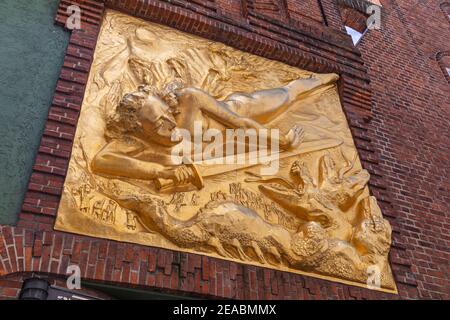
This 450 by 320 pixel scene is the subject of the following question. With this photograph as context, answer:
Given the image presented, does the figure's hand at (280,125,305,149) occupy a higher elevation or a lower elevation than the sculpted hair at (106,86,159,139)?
higher

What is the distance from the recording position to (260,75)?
5582 millimetres

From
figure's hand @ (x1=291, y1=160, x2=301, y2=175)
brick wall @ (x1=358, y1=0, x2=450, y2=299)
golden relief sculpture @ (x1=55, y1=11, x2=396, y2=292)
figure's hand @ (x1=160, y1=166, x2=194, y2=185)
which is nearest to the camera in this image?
golden relief sculpture @ (x1=55, y1=11, x2=396, y2=292)

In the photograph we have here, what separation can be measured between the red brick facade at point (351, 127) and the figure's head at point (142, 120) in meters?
0.43

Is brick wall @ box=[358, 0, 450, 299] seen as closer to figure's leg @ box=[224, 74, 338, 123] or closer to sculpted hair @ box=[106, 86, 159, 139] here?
figure's leg @ box=[224, 74, 338, 123]

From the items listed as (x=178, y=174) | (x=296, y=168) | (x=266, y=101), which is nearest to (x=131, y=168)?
(x=178, y=174)

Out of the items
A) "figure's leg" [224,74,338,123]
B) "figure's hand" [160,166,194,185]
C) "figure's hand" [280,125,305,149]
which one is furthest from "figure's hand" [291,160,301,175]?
"figure's hand" [160,166,194,185]

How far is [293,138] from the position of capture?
4.95 m

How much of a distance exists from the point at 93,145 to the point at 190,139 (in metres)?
0.97

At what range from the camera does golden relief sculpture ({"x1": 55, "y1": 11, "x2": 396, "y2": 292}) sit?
12.3 feet

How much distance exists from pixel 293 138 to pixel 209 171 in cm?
123

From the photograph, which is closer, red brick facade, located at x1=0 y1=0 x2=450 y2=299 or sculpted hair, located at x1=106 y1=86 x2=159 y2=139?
red brick facade, located at x1=0 y1=0 x2=450 y2=299

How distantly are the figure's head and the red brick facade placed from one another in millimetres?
429

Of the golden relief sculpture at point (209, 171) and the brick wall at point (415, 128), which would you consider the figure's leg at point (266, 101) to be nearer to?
the golden relief sculpture at point (209, 171)
